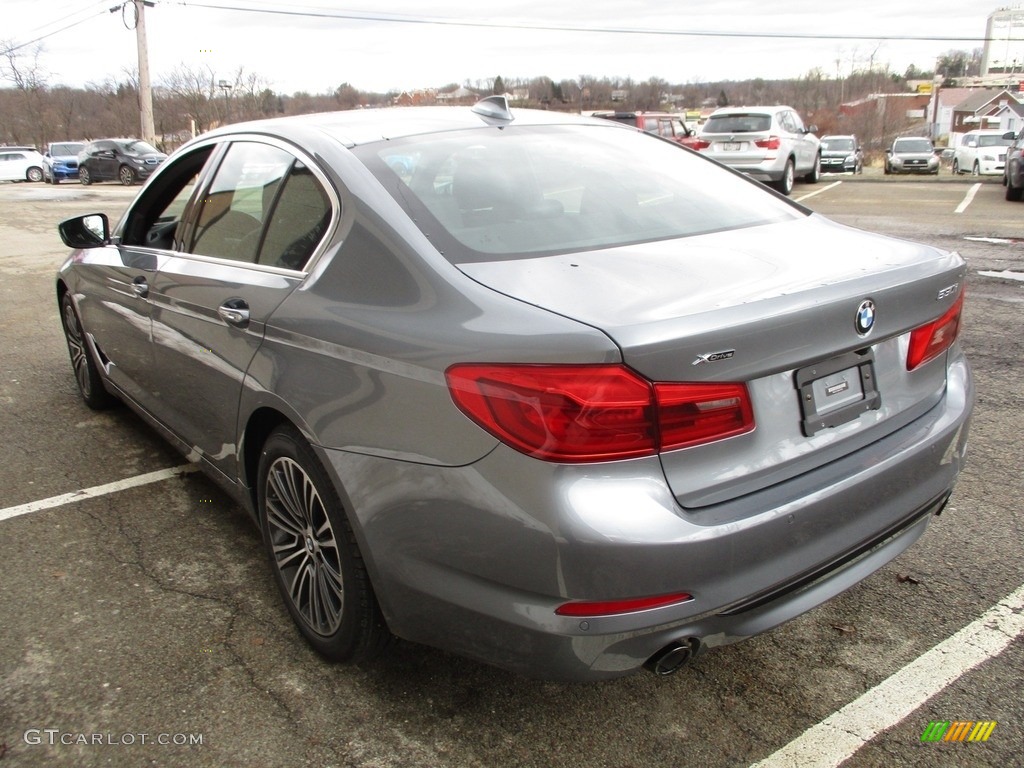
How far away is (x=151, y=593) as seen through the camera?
3.16 meters

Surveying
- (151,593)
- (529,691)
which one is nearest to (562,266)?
(529,691)

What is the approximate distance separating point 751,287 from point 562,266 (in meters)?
0.49

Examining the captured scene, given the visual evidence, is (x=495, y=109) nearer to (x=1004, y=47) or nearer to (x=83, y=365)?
(x=83, y=365)

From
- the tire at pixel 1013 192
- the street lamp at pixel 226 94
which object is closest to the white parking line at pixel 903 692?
the tire at pixel 1013 192

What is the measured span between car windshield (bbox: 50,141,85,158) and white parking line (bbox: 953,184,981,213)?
3388 centimetres

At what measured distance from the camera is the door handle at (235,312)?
282 cm

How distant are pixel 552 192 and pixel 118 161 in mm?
31830

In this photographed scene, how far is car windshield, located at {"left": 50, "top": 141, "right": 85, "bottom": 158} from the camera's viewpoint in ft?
123

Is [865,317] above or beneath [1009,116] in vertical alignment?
beneath

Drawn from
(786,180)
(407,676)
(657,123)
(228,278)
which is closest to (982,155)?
(657,123)

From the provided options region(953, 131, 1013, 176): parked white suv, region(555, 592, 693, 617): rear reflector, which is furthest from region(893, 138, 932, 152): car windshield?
region(555, 592, 693, 617): rear reflector

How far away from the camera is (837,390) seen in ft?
7.20

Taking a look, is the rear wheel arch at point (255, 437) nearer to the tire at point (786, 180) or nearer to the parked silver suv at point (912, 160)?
the tire at point (786, 180)

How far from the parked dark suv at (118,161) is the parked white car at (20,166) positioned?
8387 mm
